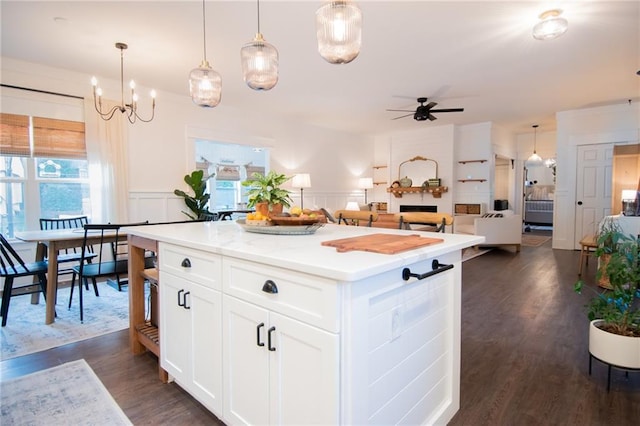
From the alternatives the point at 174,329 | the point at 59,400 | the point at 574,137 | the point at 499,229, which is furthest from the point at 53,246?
the point at 574,137

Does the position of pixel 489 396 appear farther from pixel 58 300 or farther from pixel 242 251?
pixel 58 300

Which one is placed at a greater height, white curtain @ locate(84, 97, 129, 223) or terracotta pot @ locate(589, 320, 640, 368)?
white curtain @ locate(84, 97, 129, 223)

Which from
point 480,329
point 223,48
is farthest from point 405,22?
point 480,329

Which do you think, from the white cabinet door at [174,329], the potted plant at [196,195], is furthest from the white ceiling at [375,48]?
the white cabinet door at [174,329]

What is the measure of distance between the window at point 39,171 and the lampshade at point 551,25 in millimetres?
5244

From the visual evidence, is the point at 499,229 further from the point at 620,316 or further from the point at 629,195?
the point at 620,316

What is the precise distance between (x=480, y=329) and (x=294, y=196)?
5005mm

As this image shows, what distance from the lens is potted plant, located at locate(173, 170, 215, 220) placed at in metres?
5.11

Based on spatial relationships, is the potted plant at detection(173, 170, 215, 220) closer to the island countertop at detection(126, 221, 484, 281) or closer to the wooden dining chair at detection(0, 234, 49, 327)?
the wooden dining chair at detection(0, 234, 49, 327)

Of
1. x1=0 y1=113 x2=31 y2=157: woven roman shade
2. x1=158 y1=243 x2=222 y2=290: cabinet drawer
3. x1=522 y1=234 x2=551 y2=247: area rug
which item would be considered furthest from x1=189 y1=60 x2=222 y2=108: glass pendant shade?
x1=522 y1=234 x2=551 y2=247: area rug

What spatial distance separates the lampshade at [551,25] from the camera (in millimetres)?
2791

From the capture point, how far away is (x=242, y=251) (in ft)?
4.36

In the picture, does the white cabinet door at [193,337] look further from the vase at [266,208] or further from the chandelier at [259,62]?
the chandelier at [259,62]

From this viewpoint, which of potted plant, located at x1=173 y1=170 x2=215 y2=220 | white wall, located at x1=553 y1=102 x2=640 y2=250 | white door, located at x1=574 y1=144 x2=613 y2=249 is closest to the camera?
potted plant, located at x1=173 y1=170 x2=215 y2=220
